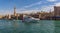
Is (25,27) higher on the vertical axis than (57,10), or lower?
lower

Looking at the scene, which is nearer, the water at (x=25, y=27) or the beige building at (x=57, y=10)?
the water at (x=25, y=27)

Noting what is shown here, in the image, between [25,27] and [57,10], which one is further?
[25,27]

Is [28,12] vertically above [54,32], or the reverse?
[28,12]

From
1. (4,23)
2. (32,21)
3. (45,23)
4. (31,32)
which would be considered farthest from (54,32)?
(32,21)

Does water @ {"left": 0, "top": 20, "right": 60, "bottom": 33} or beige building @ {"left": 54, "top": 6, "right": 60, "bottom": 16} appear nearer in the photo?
water @ {"left": 0, "top": 20, "right": 60, "bottom": 33}

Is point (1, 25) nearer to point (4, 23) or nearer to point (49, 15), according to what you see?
point (4, 23)

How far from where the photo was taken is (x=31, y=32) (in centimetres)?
488

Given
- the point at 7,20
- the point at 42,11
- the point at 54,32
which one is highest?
the point at 42,11

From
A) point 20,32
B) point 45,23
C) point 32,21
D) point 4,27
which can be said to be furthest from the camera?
point 32,21

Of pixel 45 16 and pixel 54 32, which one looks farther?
pixel 45 16

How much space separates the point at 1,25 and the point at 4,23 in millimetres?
202

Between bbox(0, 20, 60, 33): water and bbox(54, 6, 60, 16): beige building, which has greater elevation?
bbox(54, 6, 60, 16): beige building

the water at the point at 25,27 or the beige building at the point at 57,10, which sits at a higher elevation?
the beige building at the point at 57,10

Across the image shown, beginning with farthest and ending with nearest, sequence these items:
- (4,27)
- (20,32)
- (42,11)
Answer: (42,11) → (4,27) → (20,32)
